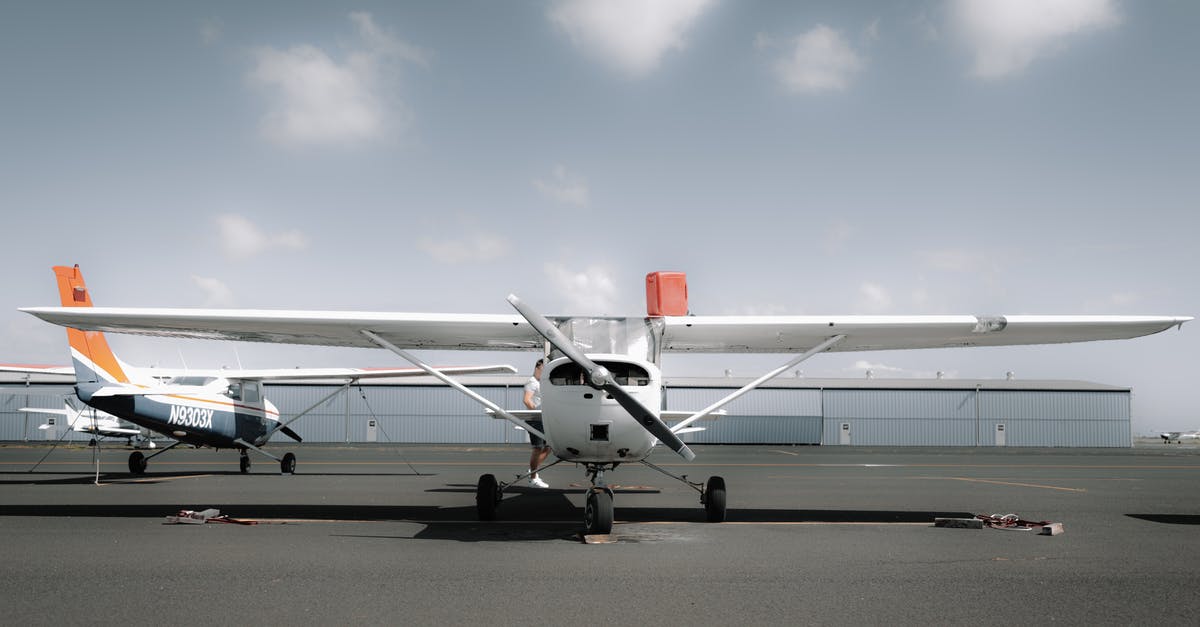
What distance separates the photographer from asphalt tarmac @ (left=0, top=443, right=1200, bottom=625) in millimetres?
5094

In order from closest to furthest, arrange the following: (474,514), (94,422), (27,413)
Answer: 1. (474,514)
2. (94,422)
3. (27,413)

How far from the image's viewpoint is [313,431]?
44.9 m

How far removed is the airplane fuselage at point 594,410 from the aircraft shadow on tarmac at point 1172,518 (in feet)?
22.1

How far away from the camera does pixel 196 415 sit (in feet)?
56.6

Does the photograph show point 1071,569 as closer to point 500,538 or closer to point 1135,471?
point 500,538

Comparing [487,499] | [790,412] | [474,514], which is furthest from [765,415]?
[487,499]

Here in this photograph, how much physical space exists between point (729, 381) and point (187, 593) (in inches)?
1814

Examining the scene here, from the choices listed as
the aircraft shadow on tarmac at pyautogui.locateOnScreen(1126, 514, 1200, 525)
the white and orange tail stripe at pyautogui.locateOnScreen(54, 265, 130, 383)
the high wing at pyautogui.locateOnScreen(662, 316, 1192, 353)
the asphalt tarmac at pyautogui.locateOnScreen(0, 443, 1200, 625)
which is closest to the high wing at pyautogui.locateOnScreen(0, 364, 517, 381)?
the white and orange tail stripe at pyautogui.locateOnScreen(54, 265, 130, 383)

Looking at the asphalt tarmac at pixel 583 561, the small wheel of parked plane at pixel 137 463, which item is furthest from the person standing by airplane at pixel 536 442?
the small wheel of parked plane at pixel 137 463

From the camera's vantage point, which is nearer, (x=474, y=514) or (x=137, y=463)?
(x=474, y=514)

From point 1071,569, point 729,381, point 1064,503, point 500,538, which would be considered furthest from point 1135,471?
point 729,381

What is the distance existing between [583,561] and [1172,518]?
8237 mm

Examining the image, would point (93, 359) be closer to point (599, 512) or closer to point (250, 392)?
point (250, 392)

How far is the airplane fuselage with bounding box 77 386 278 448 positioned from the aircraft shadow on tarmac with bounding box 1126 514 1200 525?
16451mm
